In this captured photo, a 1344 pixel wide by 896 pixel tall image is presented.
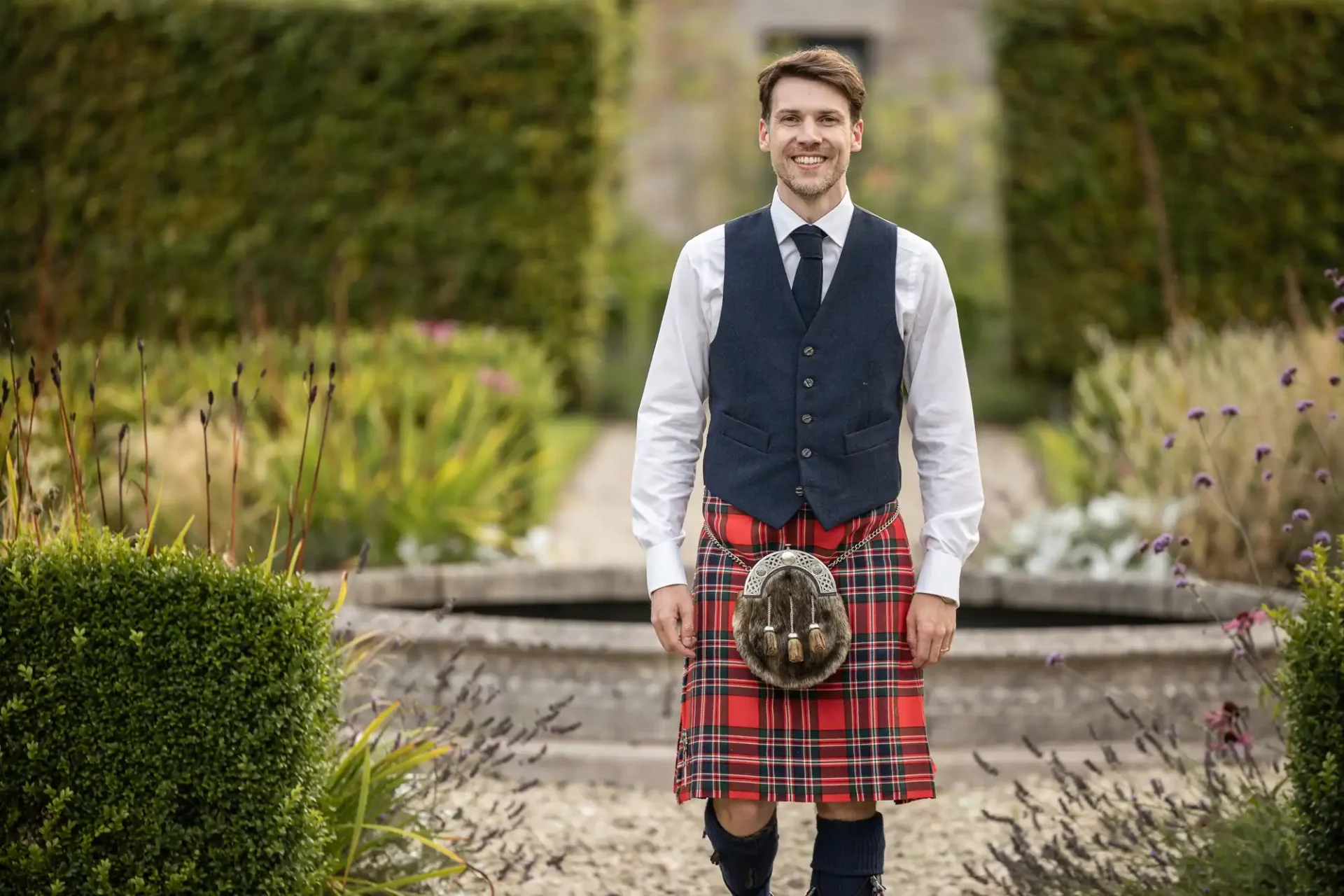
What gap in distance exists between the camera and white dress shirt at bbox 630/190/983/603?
2539mm

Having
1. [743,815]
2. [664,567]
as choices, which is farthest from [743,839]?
[664,567]

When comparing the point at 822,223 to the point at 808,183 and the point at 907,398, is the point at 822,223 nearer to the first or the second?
the point at 808,183

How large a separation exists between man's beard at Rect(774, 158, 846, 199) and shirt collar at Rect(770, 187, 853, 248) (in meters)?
0.04

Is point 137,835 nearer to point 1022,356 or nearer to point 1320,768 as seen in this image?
point 1320,768

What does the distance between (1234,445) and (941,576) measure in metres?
3.23

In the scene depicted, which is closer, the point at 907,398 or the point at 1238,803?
the point at 907,398

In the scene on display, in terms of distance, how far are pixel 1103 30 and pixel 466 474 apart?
621cm

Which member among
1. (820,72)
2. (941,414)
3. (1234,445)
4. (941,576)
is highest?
(1234,445)

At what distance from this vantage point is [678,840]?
3674 mm

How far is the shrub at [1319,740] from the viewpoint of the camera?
8.05ft

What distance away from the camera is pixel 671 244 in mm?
12312

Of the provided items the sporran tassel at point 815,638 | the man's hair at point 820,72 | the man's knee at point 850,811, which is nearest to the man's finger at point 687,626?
the sporran tassel at point 815,638

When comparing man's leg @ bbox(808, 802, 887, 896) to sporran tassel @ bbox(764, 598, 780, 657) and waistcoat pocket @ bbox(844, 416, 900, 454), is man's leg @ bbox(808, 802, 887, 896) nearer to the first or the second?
sporran tassel @ bbox(764, 598, 780, 657)

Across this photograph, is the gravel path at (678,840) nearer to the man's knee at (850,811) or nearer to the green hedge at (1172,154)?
the man's knee at (850,811)
